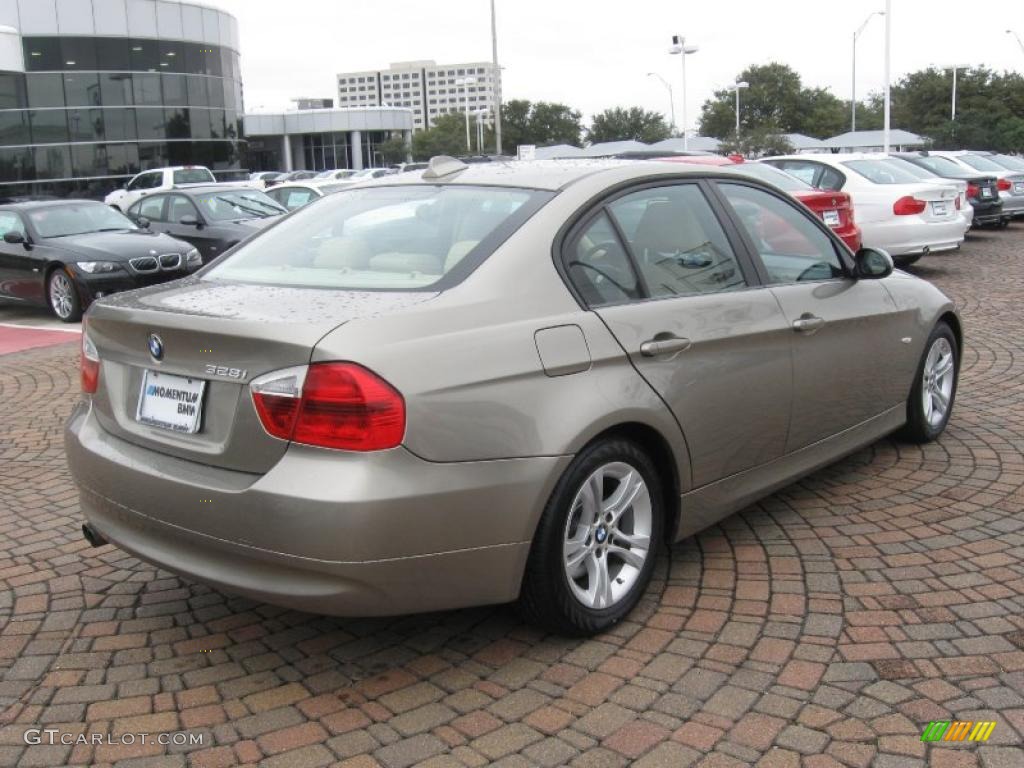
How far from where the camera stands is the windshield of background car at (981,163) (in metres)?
21.0

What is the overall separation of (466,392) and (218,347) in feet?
2.49

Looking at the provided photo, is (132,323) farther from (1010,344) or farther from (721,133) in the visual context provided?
(721,133)

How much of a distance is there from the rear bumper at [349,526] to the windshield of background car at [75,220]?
35.2 feet

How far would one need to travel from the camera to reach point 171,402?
326 cm

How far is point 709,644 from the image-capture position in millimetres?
3451

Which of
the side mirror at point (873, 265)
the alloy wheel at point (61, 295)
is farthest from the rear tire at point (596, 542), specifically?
the alloy wheel at point (61, 295)

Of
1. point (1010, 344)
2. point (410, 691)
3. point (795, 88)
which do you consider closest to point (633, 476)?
point (410, 691)

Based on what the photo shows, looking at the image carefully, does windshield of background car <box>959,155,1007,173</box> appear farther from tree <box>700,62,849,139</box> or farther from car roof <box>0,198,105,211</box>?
tree <box>700,62,849,139</box>

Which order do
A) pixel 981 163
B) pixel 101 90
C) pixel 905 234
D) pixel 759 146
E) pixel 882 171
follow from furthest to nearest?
1. pixel 759 146
2. pixel 101 90
3. pixel 981 163
4. pixel 882 171
5. pixel 905 234

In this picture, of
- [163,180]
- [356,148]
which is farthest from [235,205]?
[356,148]

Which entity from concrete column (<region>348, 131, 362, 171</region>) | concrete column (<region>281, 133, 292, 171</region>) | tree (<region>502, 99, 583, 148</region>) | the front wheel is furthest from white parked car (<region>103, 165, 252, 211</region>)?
tree (<region>502, 99, 583, 148</region>)

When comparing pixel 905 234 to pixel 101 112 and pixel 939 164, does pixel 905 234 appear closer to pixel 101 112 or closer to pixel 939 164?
pixel 939 164

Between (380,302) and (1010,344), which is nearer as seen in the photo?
(380,302)

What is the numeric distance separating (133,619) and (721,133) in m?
83.6
